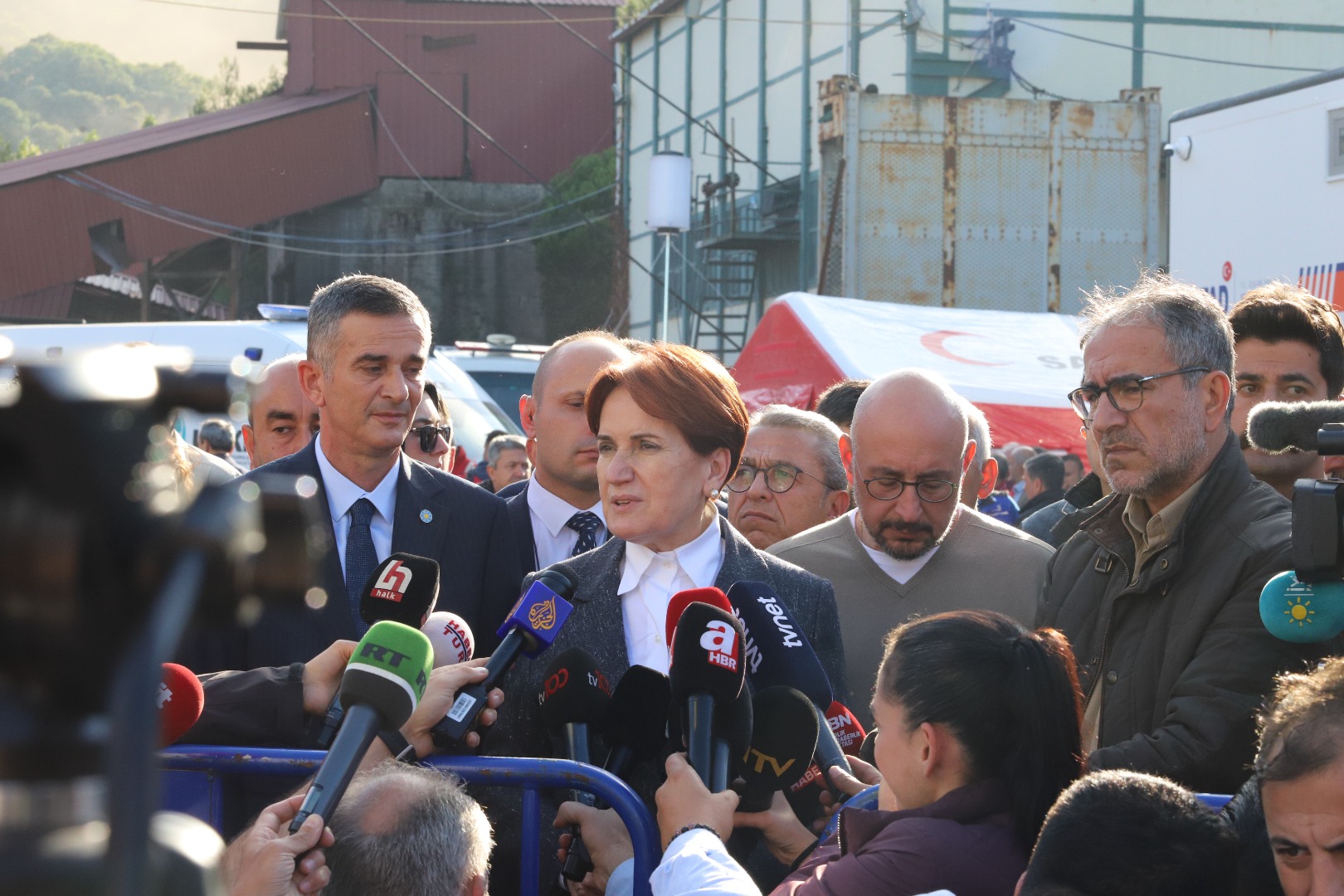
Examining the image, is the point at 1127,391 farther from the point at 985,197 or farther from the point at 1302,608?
the point at 985,197

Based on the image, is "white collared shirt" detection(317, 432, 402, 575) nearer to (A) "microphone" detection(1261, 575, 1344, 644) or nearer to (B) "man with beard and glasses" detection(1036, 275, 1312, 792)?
(B) "man with beard and glasses" detection(1036, 275, 1312, 792)

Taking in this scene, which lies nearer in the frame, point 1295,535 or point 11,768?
point 11,768

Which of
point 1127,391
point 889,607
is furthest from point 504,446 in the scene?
point 1127,391

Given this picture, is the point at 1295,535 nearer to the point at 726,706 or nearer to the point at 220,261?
the point at 726,706

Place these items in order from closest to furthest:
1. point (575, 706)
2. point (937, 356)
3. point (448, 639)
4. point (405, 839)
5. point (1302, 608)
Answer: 1. point (405, 839)
2. point (1302, 608)
3. point (575, 706)
4. point (448, 639)
5. point (937, 356)

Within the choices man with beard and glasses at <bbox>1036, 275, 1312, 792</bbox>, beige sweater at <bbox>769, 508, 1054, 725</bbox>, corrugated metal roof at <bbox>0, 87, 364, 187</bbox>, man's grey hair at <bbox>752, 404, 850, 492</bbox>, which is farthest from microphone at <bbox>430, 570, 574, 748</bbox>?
corrugated metal roof at <bbox>0, 87, 364, 187</bbox>

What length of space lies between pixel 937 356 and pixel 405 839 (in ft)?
33.1

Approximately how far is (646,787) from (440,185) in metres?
36.3

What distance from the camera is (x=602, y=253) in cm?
3722

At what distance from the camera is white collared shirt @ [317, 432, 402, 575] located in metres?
3.92

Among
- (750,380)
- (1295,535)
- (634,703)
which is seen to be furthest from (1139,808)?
(750,380)

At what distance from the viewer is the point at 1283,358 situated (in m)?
4.22

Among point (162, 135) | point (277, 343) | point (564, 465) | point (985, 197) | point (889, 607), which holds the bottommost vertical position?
point (889, 607)

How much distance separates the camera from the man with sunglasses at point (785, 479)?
5.18m
